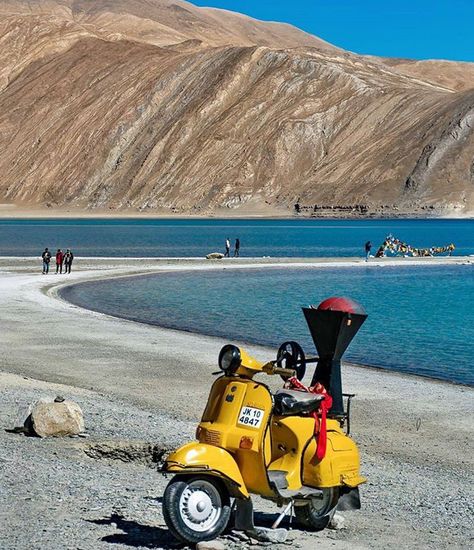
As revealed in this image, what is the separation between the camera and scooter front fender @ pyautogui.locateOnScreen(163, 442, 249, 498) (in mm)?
7777

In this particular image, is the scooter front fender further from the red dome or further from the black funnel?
the red dome

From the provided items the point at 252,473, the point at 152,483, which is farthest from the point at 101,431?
the point at 252,473

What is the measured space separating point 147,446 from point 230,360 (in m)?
→ 3.66

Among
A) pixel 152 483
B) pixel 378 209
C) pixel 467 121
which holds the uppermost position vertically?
pixel 467 121

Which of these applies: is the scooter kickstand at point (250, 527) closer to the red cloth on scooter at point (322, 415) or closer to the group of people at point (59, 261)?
the red cloth on scooter at point (322, 415)

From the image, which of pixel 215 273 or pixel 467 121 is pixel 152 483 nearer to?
pixel 215 273

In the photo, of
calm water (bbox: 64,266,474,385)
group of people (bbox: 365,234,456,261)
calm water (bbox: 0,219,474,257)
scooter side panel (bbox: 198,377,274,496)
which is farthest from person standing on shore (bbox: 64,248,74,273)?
scooter side panel (bbox: 198,377,274,496)

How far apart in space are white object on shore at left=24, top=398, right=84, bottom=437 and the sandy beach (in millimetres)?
195

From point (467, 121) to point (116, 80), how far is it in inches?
2284

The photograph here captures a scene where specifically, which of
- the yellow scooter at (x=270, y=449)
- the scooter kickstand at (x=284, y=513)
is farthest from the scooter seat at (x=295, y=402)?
the scooter kickstand at (x=284, y=513)

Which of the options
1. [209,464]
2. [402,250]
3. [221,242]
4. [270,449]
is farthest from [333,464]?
[221,242]

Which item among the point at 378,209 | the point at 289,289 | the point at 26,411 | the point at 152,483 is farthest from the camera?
the point at 378,209

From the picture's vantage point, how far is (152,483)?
1005cm

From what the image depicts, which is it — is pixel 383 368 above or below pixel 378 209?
below
